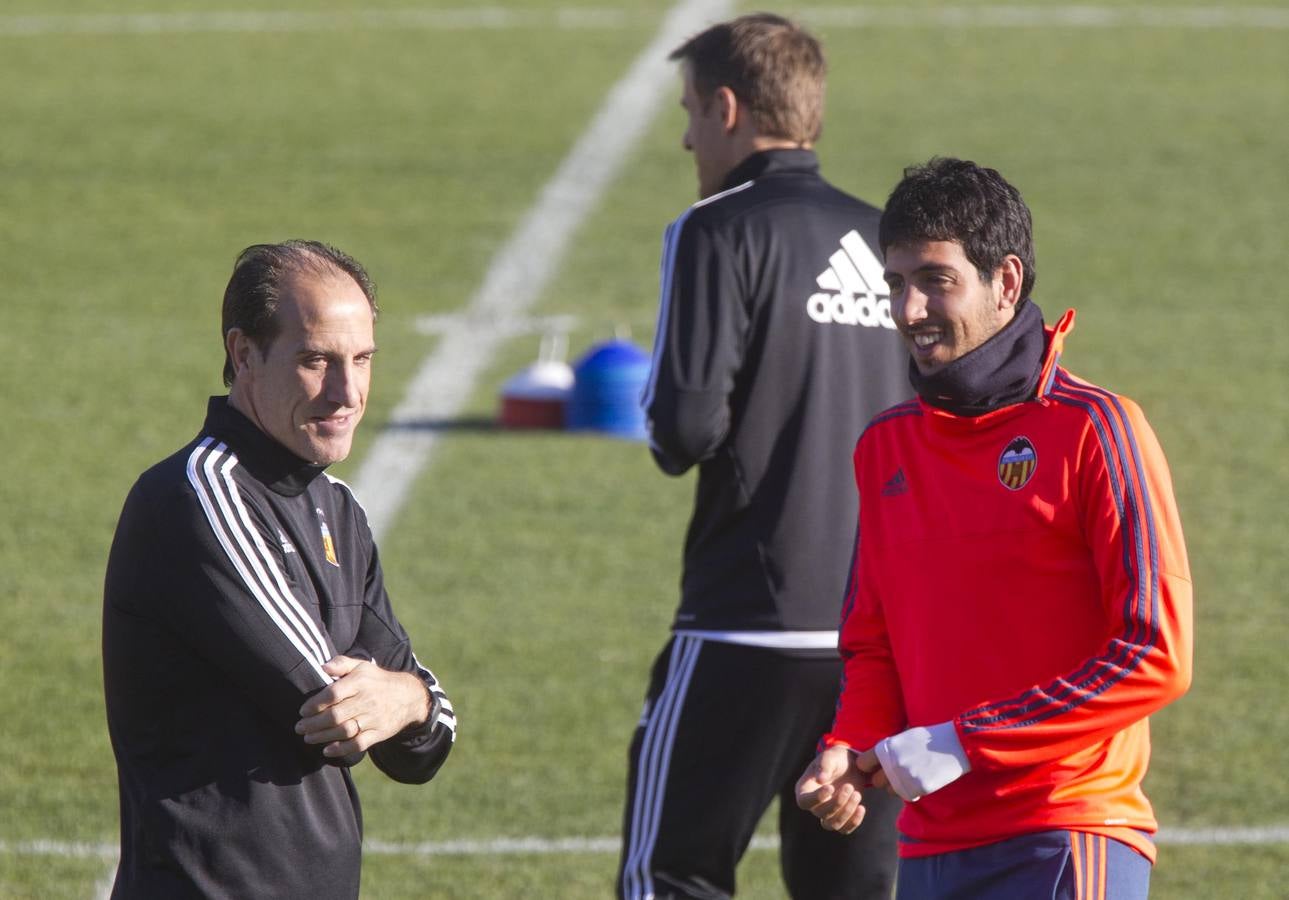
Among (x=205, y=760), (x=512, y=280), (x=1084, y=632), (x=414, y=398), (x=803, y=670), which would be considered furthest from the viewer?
(x=512, y=280)

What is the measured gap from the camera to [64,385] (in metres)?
11.0

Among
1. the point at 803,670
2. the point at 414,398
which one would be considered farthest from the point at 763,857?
the point at 414,398

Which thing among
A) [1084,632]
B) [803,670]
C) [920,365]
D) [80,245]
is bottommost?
[80,245]

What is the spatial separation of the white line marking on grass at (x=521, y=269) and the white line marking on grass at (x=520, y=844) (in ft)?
9.48

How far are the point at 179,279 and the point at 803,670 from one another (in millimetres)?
9365

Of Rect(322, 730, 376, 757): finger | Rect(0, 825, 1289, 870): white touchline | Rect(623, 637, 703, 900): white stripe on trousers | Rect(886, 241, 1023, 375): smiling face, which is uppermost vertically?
Rect(886, 241, 1023, 375): smiling face

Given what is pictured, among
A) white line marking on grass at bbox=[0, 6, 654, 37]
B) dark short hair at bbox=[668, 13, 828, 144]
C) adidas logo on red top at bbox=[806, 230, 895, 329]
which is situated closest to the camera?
adidas logo on red top at bbox=[806, 230, 895, 329]

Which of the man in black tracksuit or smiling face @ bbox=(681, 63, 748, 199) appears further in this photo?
smiling face @ bbox=(681, 63, 748, 199)

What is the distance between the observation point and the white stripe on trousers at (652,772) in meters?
4.42

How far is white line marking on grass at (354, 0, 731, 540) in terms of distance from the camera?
32.6ft

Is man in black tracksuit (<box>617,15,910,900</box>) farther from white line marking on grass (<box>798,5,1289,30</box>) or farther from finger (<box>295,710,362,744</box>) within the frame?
white line marking on grass (<box>798,5,1289,30</box>)

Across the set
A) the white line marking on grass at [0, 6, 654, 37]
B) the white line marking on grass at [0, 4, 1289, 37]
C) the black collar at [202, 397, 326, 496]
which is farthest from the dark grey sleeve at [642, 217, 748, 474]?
the white line marking on grass at [0, 6, 654, 37]

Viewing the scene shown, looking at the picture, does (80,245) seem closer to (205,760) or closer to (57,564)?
(57,564)

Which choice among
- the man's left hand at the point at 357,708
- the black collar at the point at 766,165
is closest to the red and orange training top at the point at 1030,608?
the man's left hand at the point at 357,708
